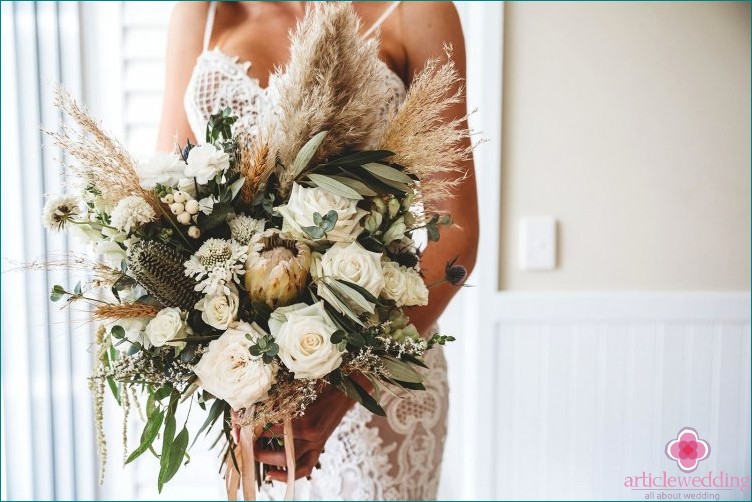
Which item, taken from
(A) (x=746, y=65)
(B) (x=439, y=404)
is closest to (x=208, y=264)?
(B) (x=439, y=404)

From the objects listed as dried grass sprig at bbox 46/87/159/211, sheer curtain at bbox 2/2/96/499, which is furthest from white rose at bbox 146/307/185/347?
sheer curtain at bbox 2/2/96/499

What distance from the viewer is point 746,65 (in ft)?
4.92

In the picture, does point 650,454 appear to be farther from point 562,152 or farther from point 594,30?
point 594,30

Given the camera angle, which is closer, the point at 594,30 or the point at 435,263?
the point at 435,263

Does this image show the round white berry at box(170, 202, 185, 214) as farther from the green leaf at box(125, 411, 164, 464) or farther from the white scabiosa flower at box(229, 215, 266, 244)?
the green leaf at box(125, 411, 164, 464)

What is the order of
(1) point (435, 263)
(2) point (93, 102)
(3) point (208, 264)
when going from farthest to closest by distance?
(2) point (93, 102), (1) point (435, 263), (3) point (208, 264)

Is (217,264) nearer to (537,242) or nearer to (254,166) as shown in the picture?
(254,166)

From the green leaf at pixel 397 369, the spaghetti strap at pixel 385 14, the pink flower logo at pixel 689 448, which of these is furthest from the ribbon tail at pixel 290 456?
the pink flower logo at pixel 689 448

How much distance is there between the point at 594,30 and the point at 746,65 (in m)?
0.44

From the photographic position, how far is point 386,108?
2.83 feet

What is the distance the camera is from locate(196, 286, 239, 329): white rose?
20.3 inches

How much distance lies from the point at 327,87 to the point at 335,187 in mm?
96

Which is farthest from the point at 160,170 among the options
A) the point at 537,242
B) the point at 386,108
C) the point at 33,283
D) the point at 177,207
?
the point at 537,242

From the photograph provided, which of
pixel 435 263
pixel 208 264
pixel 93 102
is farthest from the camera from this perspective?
pixel 93 102
